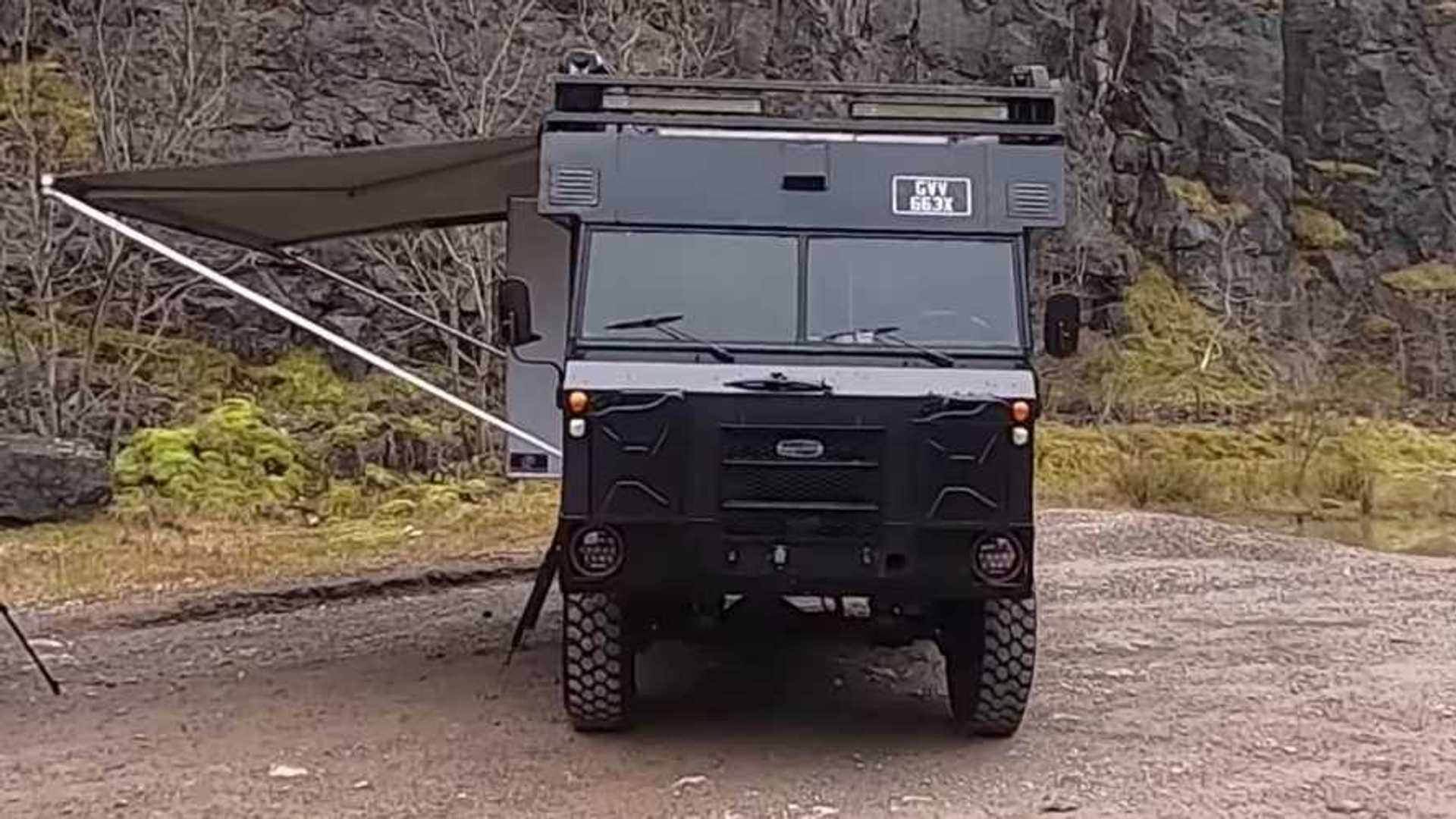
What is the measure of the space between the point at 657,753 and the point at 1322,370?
34923mm

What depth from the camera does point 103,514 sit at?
16.7 metres

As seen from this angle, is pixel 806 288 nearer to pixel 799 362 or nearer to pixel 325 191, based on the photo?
pixel 799 362

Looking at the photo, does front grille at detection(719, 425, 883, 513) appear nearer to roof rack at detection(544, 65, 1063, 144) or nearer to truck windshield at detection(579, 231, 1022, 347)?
truck windshield at detection(579, 231, 1022, 347)

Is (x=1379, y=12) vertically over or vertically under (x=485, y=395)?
over

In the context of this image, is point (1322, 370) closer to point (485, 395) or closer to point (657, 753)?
point (485, 395)

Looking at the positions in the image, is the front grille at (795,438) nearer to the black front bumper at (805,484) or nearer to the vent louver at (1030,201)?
the black front bumper at (805,484)

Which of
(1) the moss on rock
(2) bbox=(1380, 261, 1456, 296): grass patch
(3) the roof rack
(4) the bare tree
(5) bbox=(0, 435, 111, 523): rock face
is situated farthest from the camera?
(2) bbox=(1380, 261, 1456, 296): grass patch

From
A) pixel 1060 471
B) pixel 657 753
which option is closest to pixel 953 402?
pixel 657 753

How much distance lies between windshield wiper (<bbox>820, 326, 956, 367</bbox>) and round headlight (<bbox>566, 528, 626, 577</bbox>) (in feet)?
4.04

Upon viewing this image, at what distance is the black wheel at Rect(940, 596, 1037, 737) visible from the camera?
7758 mm

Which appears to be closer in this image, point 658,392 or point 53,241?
point 658,392

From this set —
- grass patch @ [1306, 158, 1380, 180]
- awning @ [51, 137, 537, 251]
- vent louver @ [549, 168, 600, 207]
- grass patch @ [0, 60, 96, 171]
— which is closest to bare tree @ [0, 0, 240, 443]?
grass patch @ [0, 60, 96, 171]

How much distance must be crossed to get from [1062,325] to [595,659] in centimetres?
249

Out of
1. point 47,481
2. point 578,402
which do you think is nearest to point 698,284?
point 578,402
